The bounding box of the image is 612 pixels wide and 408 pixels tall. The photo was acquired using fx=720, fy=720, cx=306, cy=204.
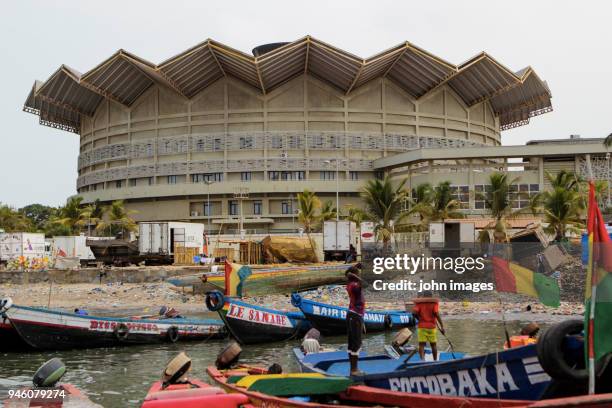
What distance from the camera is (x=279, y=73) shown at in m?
76.4

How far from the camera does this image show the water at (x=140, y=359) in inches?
680

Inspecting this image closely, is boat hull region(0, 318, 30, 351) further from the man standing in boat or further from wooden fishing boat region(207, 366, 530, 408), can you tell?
the man standing in boat

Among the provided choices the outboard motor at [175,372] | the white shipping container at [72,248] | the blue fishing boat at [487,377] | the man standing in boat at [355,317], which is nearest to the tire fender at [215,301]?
the outboard motor at [175,372]

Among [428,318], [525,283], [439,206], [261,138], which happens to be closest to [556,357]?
[525,283]

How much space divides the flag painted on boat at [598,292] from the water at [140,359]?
10357 mm

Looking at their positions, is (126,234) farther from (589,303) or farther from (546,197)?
(589,303)

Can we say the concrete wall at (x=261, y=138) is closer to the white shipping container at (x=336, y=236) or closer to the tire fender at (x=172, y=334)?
the white shipping container at (x=336, y=236)

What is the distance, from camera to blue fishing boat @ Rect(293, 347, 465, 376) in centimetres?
1325

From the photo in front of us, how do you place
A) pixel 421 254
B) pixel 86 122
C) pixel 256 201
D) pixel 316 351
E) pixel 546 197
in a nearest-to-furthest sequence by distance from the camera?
pixel 316 351, pixel 421 254, pixel 546 197, pixel 256 201, pixel 86 122

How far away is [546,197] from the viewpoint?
46969 mm

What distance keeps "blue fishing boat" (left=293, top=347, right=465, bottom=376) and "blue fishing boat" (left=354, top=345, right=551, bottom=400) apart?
7.10 feet

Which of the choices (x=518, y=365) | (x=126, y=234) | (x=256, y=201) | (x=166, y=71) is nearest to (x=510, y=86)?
(x=256, y=201)

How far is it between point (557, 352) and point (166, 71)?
231 ft

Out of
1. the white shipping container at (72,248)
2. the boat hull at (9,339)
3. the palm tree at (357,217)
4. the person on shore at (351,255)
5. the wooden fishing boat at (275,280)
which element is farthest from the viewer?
the palm tree at (357,217)
